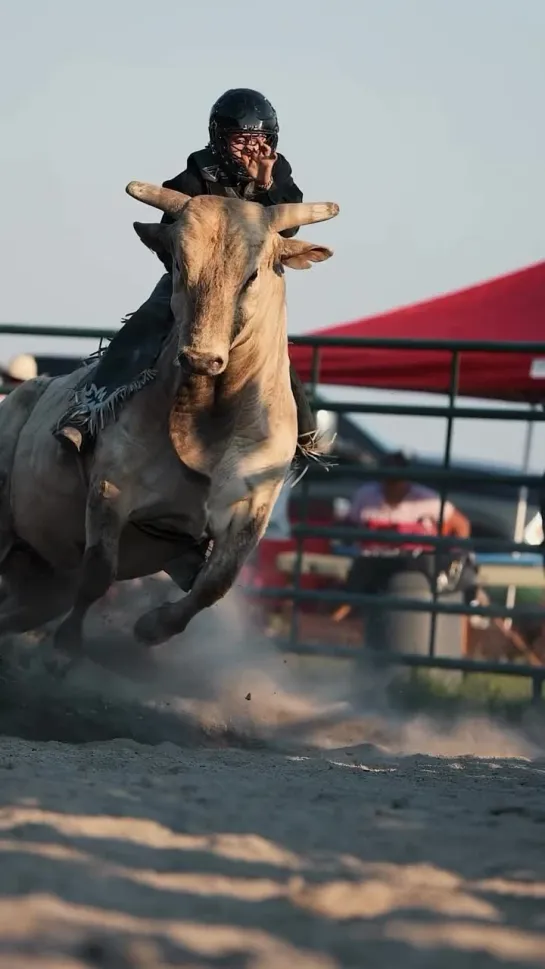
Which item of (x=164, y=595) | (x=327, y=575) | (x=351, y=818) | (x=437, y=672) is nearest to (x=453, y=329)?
(x=327, y=575)

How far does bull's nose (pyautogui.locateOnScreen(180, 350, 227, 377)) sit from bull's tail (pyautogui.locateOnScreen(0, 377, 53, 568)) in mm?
1944

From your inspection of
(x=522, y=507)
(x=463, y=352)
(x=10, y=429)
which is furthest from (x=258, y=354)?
(x=522, y=507)

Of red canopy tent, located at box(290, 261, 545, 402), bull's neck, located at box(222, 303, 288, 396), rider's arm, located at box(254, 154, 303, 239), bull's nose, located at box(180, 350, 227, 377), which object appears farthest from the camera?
red canopy tent, located at box(290, 261, 545, 402)

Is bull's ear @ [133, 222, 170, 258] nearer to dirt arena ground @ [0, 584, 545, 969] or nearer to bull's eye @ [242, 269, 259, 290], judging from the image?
bull's eye @ [242, 269, 259, 290]

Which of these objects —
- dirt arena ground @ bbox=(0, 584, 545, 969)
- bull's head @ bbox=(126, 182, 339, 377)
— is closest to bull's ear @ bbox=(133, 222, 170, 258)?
bull's head @ bbox=(126, 182, 339, 377)

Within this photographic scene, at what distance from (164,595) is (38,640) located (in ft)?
3.12

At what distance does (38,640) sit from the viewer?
7227mm

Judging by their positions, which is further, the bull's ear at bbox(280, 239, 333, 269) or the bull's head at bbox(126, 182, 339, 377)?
the bull's ear at bbox(280, 239, 333, 269)

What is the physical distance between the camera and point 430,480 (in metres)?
8.29

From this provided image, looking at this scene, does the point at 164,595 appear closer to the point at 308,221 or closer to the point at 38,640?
the point at 38,640

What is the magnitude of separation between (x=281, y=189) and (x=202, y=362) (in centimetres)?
123

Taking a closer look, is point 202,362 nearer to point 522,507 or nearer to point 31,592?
point 31,592

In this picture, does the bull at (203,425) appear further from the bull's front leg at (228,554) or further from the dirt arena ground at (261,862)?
the dirt arena ground at (261,862)

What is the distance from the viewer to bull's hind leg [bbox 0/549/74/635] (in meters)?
7.11
